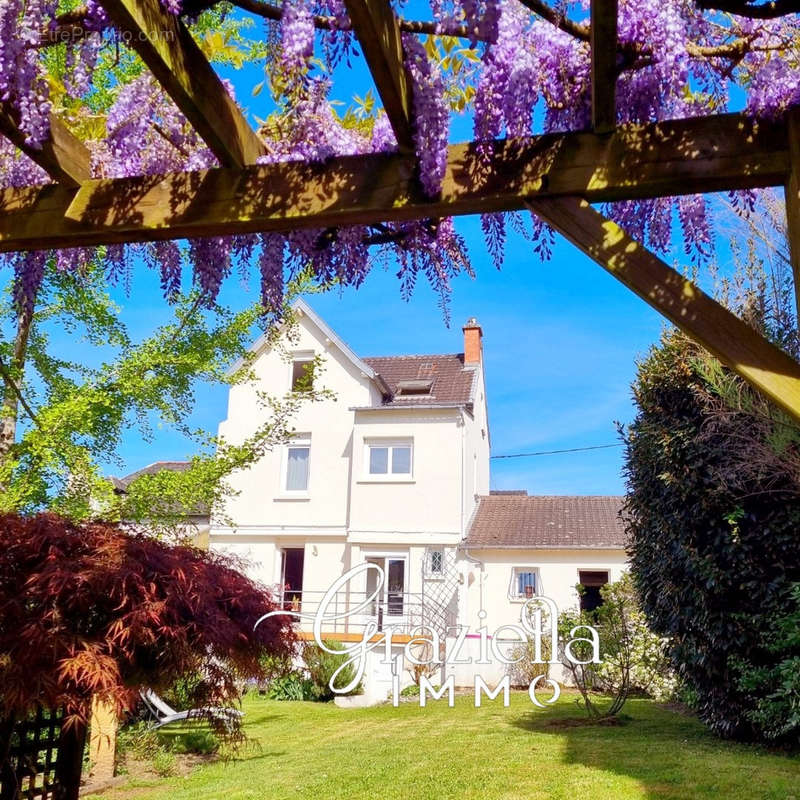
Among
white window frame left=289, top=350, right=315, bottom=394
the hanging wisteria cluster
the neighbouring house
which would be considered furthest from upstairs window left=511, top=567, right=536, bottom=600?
the hanging wisteria cluster

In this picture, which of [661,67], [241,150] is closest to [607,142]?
[661,67]

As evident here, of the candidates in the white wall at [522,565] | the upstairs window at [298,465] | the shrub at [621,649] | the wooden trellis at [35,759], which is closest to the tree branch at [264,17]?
the wooden trellis at [35,759]

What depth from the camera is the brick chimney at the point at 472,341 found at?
18375mm

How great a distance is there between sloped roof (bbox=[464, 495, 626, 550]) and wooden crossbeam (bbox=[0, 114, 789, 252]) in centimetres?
1366

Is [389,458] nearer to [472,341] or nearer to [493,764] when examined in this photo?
[472,341]

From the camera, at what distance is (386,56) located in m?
2.13

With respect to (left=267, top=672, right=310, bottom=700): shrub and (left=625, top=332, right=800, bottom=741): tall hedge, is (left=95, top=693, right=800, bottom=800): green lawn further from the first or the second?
(left=267, top=672, right=310, bottom=700): shrub

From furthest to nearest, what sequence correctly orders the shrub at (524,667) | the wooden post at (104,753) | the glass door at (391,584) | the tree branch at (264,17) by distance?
the glass door at (391,584) → the shrub at (524,667) → the wooden post at (104,753) → the tree branch at (264,17)

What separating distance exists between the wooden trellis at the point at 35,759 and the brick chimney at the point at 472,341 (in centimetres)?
1474

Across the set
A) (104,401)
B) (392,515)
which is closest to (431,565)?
(392,515)

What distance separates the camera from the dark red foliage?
2.79 meters

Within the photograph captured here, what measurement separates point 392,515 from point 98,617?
517 inches

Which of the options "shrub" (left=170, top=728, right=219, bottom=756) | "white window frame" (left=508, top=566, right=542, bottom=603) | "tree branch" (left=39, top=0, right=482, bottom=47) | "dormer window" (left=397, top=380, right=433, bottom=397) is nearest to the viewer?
"tree branch" (left=39, top=0, right=482, bottom=47)

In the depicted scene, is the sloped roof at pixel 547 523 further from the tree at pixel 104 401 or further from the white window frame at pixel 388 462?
the tree at pixel 104 401
